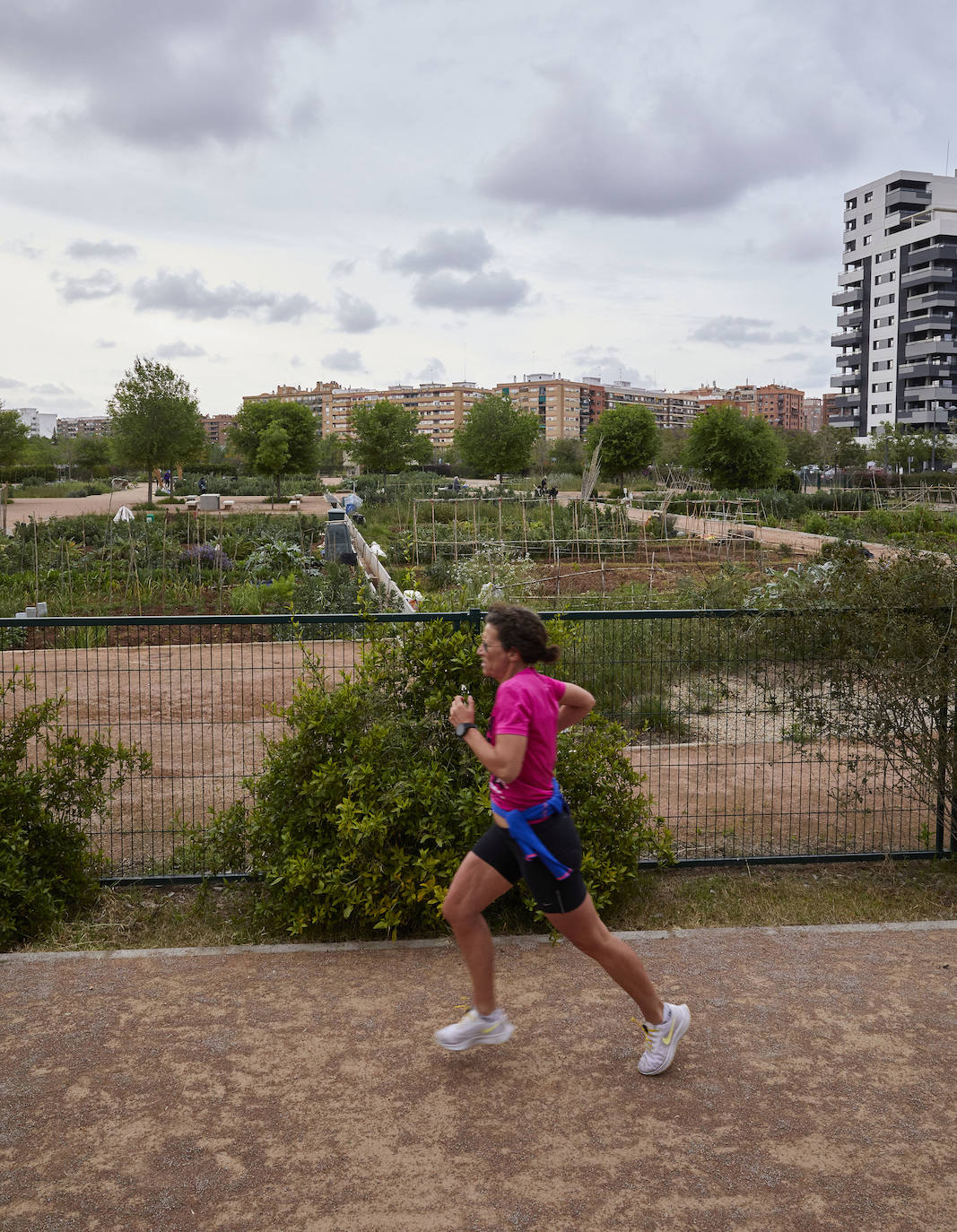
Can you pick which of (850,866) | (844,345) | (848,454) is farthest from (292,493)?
(844,345)

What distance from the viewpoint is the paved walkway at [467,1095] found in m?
2.90

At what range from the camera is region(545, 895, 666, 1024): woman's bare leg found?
3.40 m

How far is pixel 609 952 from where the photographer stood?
346cm

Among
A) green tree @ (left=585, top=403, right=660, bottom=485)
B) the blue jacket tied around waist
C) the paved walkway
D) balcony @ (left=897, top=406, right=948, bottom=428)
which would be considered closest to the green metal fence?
the paved walkway

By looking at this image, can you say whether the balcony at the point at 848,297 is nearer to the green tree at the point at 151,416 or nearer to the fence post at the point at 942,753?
the green tree at the point at 151,416

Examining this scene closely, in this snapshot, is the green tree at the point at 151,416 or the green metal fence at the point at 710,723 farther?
the green tree at the point at 151,416

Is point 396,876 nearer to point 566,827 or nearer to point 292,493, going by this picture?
point 566,827

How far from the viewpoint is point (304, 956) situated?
4582 mm

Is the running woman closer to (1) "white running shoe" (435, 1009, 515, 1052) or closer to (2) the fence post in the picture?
(1) "white running shoe" (435, 1009, 515, 1052)

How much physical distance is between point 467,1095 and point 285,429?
49.1 m

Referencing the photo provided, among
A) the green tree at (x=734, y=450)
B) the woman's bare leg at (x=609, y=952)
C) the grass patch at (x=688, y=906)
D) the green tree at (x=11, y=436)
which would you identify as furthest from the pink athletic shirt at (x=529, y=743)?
the green tree at (x=11, y=436)

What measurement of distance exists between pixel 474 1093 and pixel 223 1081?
0.87 metres

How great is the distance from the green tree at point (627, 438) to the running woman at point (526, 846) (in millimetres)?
48817

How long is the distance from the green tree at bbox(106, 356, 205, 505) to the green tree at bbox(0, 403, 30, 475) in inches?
336
